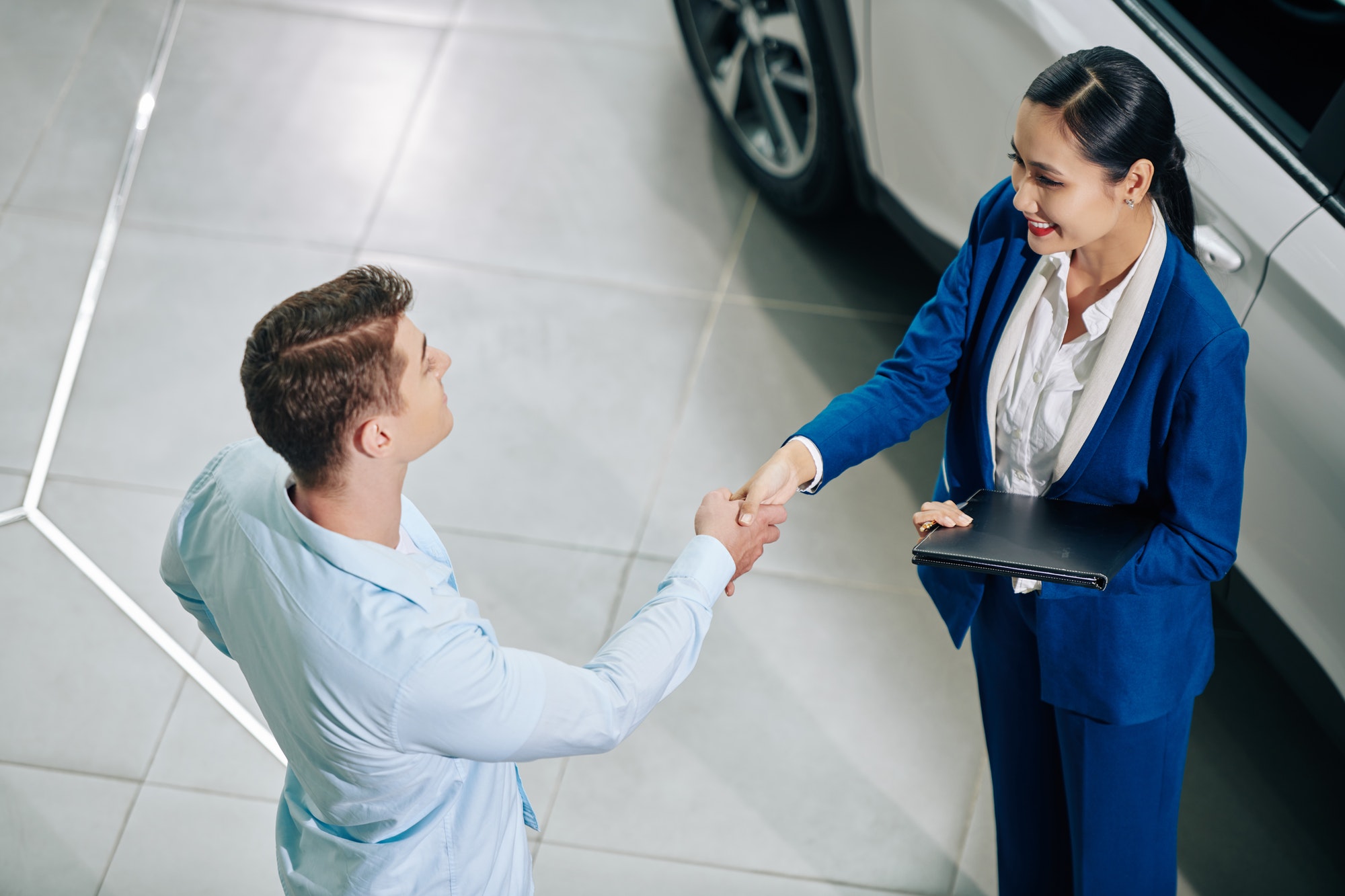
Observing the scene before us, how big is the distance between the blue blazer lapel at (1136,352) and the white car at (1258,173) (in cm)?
41

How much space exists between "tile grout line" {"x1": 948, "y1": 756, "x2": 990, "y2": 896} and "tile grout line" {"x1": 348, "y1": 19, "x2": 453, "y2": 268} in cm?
214

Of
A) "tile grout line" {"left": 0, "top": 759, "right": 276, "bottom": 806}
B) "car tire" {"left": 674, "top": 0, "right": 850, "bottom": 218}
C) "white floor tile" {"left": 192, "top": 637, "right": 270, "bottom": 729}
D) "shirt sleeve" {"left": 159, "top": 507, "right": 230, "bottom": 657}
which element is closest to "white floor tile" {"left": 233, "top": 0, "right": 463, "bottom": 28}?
"car tire" {"left": 674, "top": 0, "right": 850, "bottom": 218}

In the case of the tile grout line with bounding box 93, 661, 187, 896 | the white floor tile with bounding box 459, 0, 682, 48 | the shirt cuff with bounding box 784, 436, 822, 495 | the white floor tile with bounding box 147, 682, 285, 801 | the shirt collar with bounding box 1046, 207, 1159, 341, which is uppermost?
the shirt collar with bounding box 1046, 207, 1159, 341

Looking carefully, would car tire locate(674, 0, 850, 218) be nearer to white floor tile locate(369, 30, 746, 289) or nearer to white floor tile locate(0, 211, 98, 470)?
white floor tile locate(369, 30, 746, 289)

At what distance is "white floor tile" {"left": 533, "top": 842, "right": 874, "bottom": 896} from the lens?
234 cm

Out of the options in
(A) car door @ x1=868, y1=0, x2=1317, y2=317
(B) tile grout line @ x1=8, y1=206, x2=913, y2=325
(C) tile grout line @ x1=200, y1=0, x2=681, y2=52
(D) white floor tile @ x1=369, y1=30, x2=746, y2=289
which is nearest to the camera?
(A) car door @ x1=868, y1=0, x2=1317, y2=317

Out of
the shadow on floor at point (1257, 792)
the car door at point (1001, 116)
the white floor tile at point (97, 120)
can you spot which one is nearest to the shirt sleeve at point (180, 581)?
the car door at point (1001, 116)

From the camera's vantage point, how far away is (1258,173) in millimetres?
1867

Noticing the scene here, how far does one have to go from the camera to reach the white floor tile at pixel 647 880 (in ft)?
7.68

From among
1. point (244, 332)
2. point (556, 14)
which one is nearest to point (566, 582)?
point (244, 332)

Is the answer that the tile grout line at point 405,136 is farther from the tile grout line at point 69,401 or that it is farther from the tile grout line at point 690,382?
the tile grout line at point 690,382

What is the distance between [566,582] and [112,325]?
1.55m

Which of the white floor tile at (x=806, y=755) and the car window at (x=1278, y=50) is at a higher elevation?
the car window at (x=1278, y=50)

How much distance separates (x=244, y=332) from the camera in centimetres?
331
